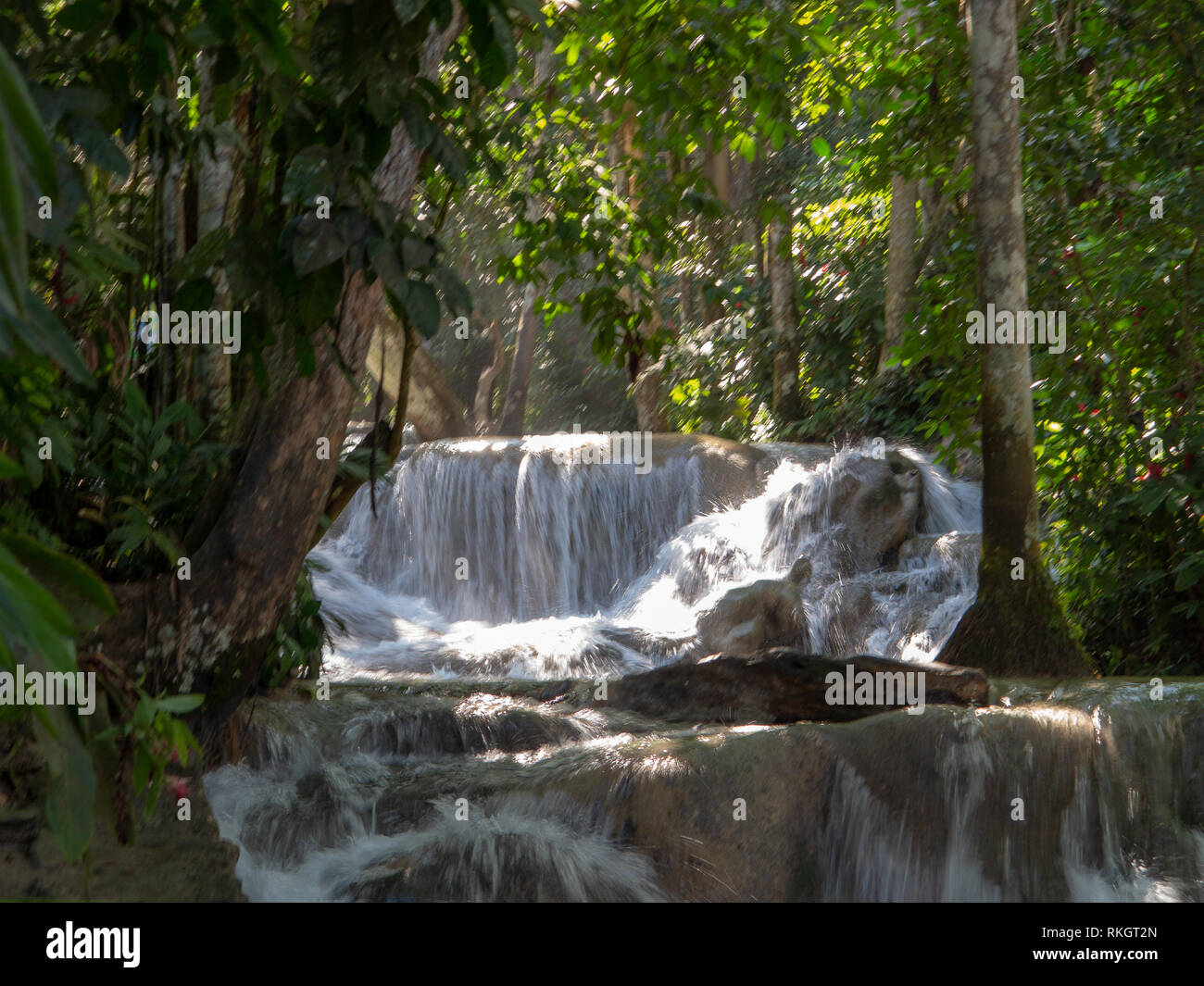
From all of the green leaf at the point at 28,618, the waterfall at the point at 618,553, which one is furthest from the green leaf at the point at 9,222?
the waterfall at the point at 618,553

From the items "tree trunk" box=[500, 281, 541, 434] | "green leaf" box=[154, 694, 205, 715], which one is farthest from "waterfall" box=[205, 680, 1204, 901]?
"tree trunk" box=[500, 281, 541, 434]

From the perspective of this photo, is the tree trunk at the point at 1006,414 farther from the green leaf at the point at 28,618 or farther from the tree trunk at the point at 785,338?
the tree trunk at the point at 785,338

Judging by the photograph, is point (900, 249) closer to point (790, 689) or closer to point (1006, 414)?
point (1006, 414)

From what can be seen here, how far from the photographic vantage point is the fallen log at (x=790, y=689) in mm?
6246

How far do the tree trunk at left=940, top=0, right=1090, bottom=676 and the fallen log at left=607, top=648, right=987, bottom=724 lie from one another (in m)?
0.94

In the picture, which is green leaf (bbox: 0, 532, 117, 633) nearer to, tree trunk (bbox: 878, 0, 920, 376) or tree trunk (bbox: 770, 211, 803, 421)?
tree trunk (bbox: 878, 0, 920, 376)

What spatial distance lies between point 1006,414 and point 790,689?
2.30 meters

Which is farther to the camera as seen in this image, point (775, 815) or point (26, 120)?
point (775, 815)

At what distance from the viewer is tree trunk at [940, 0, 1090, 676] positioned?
280 inches

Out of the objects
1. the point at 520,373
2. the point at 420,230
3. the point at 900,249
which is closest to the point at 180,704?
the point at 420,230

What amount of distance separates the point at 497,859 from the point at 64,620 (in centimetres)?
389

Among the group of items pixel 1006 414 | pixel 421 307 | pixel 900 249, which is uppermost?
→ pixel 900 249

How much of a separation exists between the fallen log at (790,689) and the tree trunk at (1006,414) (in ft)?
3.07

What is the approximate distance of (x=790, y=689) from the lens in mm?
6477
